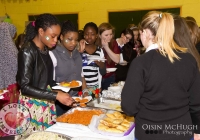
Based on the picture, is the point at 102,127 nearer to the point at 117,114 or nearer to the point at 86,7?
the point at 117,114

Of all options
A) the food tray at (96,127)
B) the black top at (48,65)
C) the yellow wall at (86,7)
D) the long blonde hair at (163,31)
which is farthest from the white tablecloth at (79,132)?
the yellow wall at (86,7)

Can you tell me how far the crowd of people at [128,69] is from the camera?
3.42 feet

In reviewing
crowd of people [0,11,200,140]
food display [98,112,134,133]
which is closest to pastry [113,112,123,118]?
food display [98,112,134,133]

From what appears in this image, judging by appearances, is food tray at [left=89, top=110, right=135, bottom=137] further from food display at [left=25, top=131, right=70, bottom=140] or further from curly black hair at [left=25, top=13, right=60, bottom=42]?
curly black hair at [left=25, top=13, right=60, bottom=42]

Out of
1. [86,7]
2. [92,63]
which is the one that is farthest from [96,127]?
[86,7]

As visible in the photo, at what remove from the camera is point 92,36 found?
2.52m

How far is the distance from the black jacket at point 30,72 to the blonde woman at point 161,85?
709 mm

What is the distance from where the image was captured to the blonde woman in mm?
1029

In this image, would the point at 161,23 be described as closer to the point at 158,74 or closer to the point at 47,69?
the point at 158,74

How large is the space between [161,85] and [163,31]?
275 millimetres

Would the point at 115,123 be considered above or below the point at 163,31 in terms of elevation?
below

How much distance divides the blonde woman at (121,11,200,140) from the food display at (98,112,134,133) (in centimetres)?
18

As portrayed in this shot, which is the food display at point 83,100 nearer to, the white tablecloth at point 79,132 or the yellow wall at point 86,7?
the white tablecloth at point 79,132

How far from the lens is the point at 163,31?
1.06m
